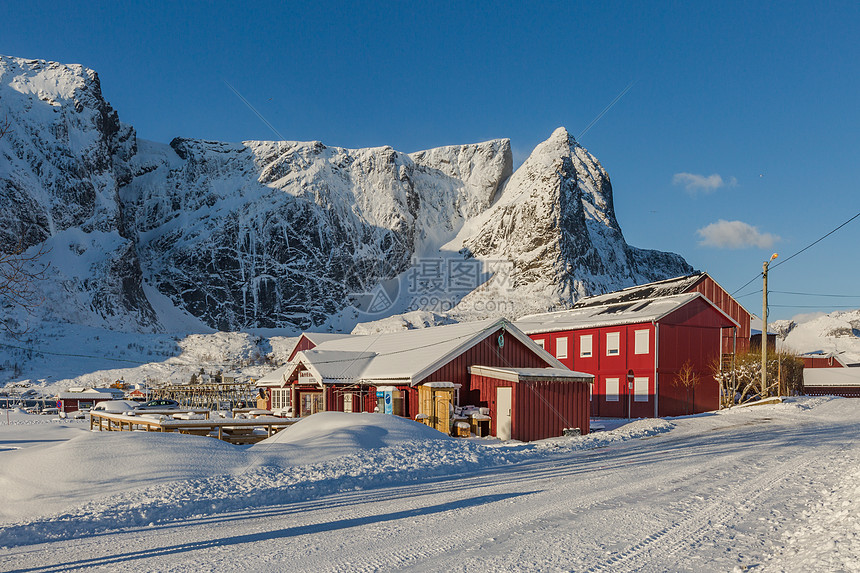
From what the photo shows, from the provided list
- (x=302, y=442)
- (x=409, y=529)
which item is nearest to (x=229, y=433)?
(x=302, y=442)

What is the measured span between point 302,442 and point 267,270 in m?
124

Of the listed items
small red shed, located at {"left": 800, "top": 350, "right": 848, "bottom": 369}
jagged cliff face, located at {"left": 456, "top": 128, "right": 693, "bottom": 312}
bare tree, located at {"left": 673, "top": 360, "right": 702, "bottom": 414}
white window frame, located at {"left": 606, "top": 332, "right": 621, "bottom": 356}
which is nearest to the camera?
bare tree, located at {"left": 673, "top": 360, "right": 702, "bottom": 414}

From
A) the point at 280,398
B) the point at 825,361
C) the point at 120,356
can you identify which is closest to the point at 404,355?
the point at 280,398

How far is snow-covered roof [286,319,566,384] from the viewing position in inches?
1020

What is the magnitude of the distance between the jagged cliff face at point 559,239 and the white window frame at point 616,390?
7424cm

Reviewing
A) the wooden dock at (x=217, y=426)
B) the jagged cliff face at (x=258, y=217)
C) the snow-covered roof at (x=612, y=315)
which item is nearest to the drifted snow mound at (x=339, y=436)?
the wooden dock at (x=217, y=426)

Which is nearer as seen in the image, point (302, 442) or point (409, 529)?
point (409, 529)

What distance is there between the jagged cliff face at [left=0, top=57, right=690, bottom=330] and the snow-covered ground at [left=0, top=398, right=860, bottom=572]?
98.2 metres

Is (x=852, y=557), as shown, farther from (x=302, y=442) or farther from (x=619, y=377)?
(x=619, y=377)

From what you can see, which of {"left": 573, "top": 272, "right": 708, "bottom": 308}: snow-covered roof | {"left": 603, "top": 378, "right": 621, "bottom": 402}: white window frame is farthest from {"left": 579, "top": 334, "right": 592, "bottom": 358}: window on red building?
A: {"left": 573, "top": 272, "right": 708, "bottom": 308}: snow-covered roof

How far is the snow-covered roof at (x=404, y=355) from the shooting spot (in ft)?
85.0

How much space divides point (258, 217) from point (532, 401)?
400 feet

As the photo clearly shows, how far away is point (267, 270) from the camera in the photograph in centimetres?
13500

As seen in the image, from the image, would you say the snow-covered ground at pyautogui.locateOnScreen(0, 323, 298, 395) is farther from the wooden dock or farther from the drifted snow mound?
the drifted snow mound
